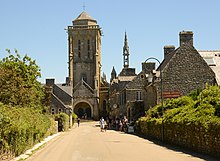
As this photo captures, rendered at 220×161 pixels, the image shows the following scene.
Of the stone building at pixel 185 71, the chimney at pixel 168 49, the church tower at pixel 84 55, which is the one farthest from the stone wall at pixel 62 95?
the stone building at pixel 185 71

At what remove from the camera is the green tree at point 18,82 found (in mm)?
32094

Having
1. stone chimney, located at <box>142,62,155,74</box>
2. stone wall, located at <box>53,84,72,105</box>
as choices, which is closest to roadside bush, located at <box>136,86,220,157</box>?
stone chimney, located at <box>142,62,155,74</box>

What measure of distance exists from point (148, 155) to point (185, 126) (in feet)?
12.1

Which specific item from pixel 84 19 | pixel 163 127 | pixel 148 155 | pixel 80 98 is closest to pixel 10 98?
pixel 163 127

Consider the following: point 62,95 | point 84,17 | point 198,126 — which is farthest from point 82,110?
point 198,126

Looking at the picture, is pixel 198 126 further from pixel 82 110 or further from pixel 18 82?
→ pixel 82 110

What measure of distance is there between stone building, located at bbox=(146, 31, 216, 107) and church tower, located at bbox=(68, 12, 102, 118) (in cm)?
5557

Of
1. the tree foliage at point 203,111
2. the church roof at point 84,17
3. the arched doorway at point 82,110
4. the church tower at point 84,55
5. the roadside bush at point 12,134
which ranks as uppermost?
the church roof at point 84,17

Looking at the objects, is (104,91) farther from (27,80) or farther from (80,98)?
(27,80)

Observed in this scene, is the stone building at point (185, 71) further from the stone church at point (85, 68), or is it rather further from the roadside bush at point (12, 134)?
the stone church at point (85, 68)

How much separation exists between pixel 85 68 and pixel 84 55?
3143mm

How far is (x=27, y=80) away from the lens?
39688 mm

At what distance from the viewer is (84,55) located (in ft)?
328

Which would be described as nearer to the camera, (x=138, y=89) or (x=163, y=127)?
(x=163, y=127)
